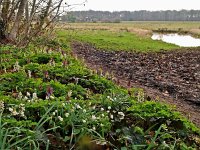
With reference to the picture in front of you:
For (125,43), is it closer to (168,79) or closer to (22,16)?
(22,16)

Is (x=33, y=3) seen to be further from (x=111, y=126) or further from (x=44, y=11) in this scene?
(x=111, y=126)

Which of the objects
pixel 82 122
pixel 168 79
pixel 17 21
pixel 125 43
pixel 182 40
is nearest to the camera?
pixel 82 122

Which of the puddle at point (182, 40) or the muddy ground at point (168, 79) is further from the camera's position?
the puddle at point (182, 40)

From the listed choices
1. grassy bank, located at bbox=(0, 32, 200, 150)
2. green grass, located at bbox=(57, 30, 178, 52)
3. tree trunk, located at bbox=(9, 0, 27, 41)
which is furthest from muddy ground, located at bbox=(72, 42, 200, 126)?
green grass, located at bbox=(57, 30, 178, 52)

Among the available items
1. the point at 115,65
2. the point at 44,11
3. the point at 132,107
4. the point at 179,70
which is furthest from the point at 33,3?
the point at 132,107

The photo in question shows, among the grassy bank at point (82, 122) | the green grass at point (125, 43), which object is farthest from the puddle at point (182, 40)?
the grassy bank at point (82, 122)

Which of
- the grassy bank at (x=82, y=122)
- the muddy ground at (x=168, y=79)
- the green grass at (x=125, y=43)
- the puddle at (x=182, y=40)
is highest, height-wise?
the grassy bank at (x=82, y=122)

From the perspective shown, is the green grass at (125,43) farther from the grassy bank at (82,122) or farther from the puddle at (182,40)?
the grassy bank at (82,122)

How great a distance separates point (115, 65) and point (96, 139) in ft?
33.0

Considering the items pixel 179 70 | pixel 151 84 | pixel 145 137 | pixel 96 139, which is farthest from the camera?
pixel 179 70

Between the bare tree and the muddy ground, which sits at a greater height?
the bare tree

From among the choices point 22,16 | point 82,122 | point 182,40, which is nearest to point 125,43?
point 22,16

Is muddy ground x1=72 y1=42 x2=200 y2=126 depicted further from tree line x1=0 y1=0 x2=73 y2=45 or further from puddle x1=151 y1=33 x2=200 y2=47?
puddle x1=151 y1=33 x2=200 y2=47

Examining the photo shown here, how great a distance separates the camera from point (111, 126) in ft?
15.0
